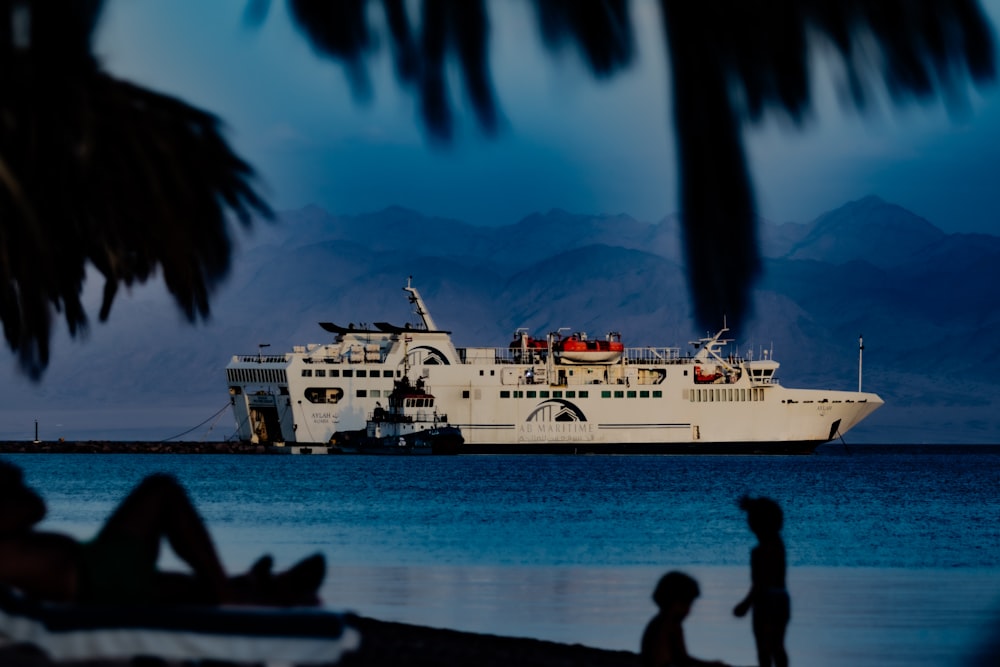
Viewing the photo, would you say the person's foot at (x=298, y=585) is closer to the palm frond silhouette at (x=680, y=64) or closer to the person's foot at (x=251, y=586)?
the person's foot at (x=251, y=586)

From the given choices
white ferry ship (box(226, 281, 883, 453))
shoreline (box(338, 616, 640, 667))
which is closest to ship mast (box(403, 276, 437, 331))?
white ferry ship (box(226, 281, 883, 453))

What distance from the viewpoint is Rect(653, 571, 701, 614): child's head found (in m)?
5.58

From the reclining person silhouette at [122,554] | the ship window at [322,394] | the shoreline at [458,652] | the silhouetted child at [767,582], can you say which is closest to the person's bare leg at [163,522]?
the reclining person silhouette at [122,554]

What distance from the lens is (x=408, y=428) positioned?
2726 inches

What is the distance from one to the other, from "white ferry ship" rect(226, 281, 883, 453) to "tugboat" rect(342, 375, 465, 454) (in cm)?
70

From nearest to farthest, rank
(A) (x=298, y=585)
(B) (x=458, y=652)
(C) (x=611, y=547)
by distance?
(A) (x=298, y=585)
(B) (x=458, y=652)
(C) (x=611, y=547)

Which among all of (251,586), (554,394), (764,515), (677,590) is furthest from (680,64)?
(554,394)

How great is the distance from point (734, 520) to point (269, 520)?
9.83m

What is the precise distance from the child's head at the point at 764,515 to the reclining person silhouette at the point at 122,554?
2456mm

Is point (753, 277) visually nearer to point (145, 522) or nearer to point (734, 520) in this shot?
point (145, 522)

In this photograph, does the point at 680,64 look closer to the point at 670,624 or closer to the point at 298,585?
the point at 298,585

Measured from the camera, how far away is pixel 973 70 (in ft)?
5.17

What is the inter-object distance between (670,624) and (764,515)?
657mm

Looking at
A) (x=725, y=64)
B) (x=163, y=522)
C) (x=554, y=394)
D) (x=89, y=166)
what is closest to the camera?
(x=725, y=64)
